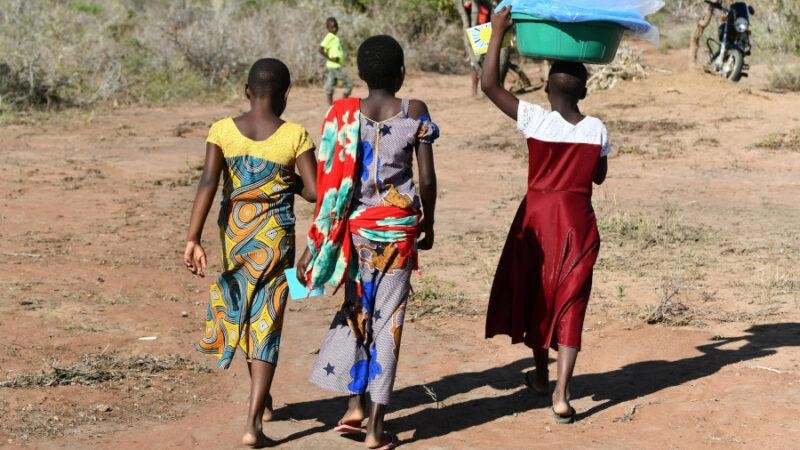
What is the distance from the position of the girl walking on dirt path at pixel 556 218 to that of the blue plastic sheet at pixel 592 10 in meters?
0.11

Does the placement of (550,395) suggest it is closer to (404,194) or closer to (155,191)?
(404,194)

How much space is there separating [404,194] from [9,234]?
5159mm

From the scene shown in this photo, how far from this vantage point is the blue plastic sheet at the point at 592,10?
183 inches

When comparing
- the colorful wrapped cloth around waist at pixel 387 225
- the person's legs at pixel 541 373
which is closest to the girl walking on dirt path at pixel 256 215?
the colorful wrapped cloth around waist at pixel 387 225

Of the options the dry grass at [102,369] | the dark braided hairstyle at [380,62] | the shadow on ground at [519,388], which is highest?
the dark braided hairstyle at [380,62]

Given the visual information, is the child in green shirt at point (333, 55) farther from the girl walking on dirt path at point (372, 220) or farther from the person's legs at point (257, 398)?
the person's legs at point (257, 398)

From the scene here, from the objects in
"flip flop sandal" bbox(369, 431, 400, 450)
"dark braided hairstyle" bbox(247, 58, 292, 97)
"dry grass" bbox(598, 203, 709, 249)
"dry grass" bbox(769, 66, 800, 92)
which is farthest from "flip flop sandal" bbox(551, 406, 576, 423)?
"dry grass" bbox(769, 66, 800, 92)

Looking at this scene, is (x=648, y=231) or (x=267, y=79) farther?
(x=648, y=231)

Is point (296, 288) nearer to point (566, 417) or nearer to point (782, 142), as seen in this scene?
point (566, 417)

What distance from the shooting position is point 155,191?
434 inches

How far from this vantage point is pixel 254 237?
181 inches

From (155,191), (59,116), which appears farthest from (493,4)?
(155,191)

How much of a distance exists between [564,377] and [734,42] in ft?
40.7

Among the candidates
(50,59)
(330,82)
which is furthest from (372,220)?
(50,59)
